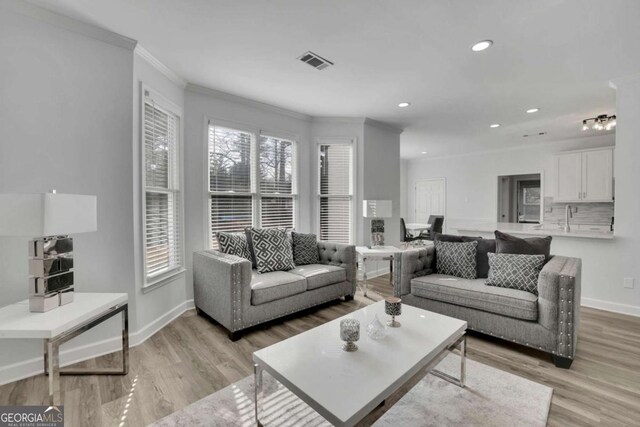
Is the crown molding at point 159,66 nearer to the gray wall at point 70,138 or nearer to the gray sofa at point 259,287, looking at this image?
the gray wall at point 70,138

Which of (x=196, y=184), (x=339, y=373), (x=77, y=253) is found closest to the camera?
(x=339, y=373)

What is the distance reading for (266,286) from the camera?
286cm

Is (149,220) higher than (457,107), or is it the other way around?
(457,107)

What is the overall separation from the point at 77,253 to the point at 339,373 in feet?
7.41

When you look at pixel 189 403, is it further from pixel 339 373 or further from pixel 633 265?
pixel 633 265

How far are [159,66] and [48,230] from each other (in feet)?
6.61

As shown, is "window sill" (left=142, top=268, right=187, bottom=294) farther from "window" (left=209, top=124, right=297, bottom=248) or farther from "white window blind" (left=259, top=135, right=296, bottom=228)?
"white window blind" (left=259, top=135, right=296, bottom=228)

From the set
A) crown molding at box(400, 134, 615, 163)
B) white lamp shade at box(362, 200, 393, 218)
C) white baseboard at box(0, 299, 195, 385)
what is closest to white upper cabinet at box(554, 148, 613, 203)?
crown molding at box(400, 134, 615, 163)

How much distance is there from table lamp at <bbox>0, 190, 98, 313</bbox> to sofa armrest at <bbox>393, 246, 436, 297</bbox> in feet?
9.02

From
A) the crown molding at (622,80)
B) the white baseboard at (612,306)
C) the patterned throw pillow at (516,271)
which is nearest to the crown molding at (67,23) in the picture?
the patterned throw pillow at (516,271)

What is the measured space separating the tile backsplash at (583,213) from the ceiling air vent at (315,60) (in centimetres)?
633

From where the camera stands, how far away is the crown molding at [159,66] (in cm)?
262

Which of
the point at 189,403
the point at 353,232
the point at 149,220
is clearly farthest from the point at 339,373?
the point at 353,232

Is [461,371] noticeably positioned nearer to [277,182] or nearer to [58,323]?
[58,323]
